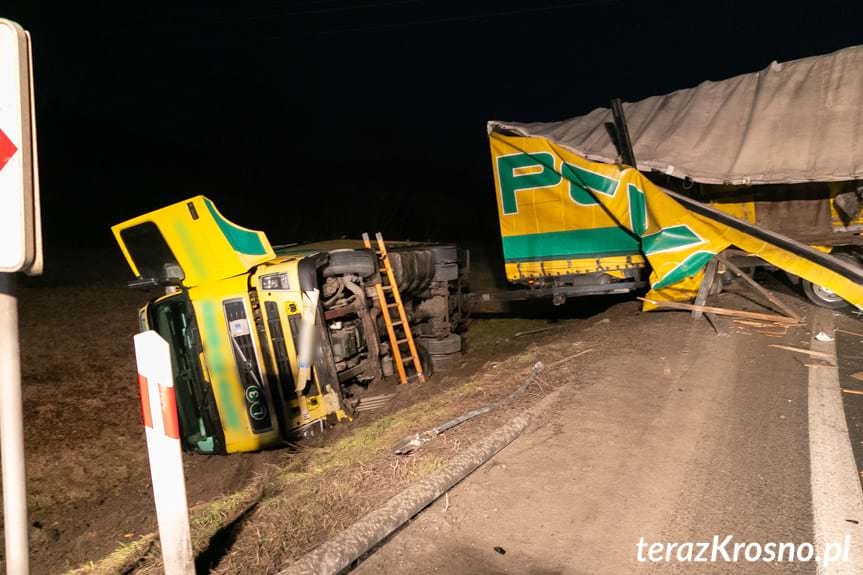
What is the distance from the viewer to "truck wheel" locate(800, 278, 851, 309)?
866 centimetres

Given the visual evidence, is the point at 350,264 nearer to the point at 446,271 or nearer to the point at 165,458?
the point at 446,271

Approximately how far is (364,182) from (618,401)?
36.9 metres

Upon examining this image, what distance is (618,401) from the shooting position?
17.9 feet

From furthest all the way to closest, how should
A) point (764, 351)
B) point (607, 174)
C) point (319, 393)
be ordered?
point (607, 174)
point (319, 393)
point (764, 351)

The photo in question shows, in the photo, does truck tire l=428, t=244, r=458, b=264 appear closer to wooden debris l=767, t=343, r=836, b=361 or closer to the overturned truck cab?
the overturned truck cab

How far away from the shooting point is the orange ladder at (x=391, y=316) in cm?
840

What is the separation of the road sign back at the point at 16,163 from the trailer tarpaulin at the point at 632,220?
734 cm

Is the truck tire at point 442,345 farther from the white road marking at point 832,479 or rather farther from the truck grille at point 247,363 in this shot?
the white road marking at point 832,479

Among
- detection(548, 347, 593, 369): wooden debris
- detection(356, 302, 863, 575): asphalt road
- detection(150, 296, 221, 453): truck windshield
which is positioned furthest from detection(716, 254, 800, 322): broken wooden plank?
detection(150, 296, 221, 453): truck windshield

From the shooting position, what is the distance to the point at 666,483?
4.07 m

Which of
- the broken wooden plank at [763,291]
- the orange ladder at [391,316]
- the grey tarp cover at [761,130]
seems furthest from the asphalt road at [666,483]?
the grey tarp cover at [761,130]

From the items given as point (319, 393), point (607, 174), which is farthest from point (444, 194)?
point (319, 393)

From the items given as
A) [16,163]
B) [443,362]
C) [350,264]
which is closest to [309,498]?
[16,163]

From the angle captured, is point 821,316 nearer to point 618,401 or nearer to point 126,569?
point 618,401
